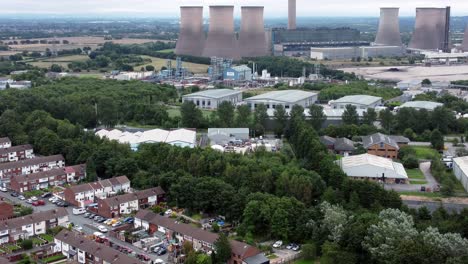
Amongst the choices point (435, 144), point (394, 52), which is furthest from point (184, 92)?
point (394, 52)

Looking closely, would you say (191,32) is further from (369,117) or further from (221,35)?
(369,117)

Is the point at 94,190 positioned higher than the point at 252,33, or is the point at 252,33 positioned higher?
A: the point at 252,33

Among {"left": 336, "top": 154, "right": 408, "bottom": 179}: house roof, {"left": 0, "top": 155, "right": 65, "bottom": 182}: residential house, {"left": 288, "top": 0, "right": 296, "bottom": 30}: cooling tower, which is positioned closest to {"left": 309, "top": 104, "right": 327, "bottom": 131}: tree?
{"left": 336, "top": 154, "right": 408, "bottom": 179}: house roof

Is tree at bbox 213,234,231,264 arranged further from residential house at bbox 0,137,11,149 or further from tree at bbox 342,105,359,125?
tree at bbox 342,105,359,125

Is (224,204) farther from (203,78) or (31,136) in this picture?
(203,78)

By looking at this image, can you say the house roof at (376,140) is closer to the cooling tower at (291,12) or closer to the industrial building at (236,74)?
the industrial building at (236,74)

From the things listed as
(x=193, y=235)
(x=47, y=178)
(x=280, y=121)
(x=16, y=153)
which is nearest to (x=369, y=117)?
(x=280, y=121)
